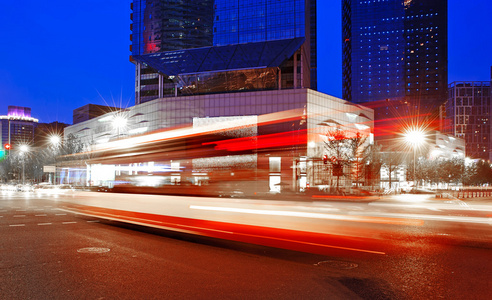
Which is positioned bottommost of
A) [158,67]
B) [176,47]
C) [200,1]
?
[158,67]

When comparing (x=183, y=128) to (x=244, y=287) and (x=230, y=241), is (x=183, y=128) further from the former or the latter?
(x=244, y=287)

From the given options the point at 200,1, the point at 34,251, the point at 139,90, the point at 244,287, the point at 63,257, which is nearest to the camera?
the point at 244,287

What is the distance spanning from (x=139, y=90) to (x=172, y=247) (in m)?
125

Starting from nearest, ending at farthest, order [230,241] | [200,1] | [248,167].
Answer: [230,241]
[248,167]
[200,1]

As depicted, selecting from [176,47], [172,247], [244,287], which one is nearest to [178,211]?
[172,247]

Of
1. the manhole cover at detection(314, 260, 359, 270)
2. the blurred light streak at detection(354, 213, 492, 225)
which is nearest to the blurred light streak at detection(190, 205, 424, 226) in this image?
the blurred light streak at detection(354, 213, 492, 225)

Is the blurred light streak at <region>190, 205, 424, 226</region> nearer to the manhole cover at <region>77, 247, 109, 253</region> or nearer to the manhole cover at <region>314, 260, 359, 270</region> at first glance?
the manhole cover at <region>77, 247, 109, 253</region>

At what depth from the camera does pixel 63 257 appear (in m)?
9.59

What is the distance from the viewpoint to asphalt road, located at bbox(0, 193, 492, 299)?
6.73 metres

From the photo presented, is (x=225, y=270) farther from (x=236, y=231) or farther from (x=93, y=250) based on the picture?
(x=236, y=231)

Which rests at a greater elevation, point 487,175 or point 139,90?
point 139,90

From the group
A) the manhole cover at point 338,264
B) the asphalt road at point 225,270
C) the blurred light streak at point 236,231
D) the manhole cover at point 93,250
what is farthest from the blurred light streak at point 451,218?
the manhole cover at point 93,250

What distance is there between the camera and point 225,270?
8344 millimetres

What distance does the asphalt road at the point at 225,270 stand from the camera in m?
6.73
